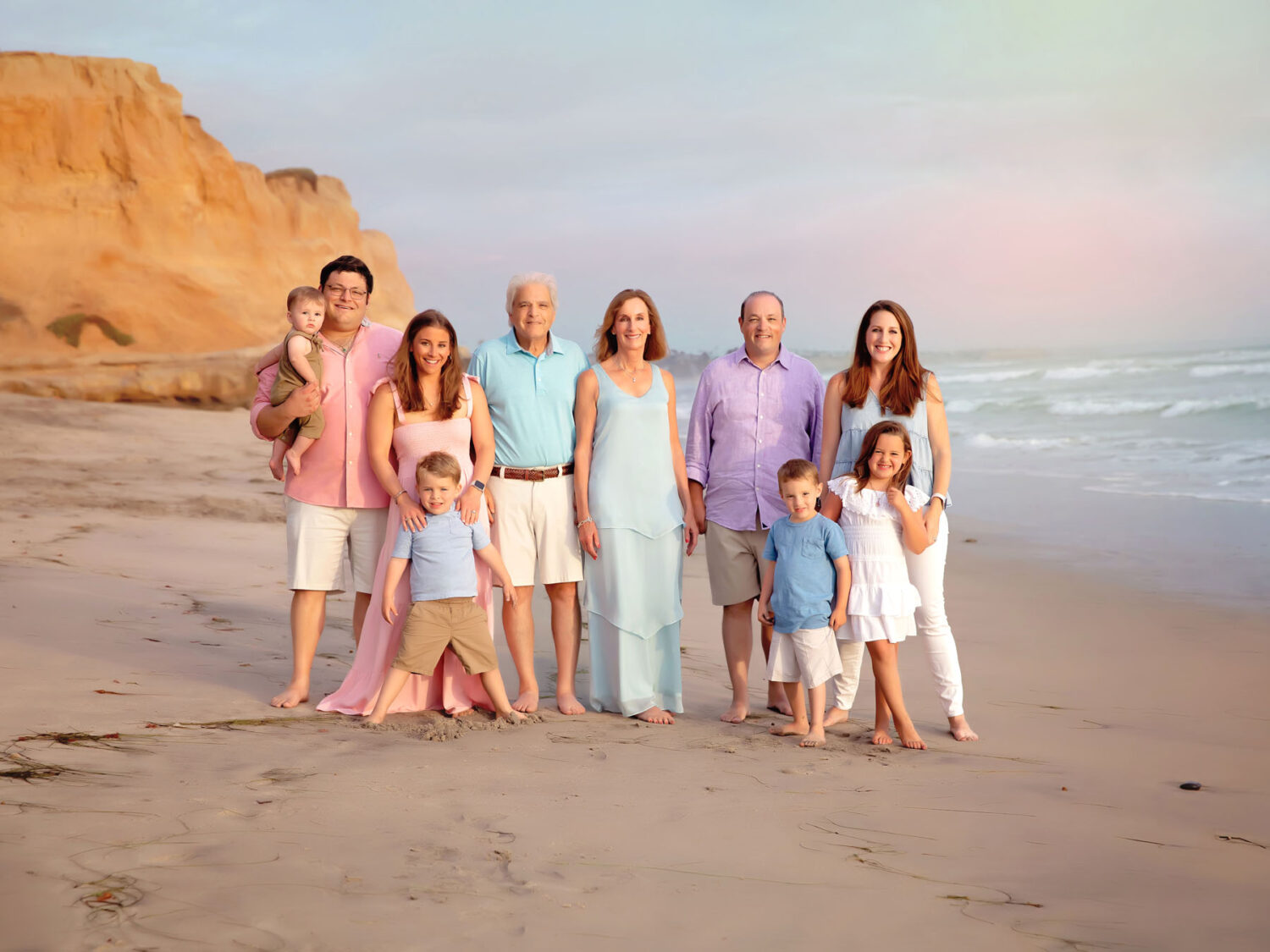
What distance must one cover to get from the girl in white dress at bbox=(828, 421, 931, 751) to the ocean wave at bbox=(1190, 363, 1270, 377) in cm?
2551

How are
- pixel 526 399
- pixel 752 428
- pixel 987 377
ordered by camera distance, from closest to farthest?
1. pixel 526 399
2. pixel 752 428
3. pixel 987 377

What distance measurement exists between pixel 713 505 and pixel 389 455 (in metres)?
1.40

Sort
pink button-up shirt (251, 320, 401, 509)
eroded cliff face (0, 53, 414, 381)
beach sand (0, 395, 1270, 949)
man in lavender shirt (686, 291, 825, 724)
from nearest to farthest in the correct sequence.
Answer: beach sand (0, 395, 1270, 949) → pink button-up shirt (251, 320, 401, 509) → man in lavender shirt (686, 291, 825, 724) → eroded cliff face (0, 53, 414, 381)

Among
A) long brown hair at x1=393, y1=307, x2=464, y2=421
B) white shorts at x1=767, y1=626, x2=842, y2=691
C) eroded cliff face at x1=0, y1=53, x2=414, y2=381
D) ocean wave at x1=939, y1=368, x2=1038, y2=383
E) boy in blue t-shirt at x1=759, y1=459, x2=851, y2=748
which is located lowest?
white shorts at x1=767, y1=626, x2=842, y2=691

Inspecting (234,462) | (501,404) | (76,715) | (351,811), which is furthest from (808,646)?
(234,462)

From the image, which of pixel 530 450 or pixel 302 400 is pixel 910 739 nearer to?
pixel 530 450

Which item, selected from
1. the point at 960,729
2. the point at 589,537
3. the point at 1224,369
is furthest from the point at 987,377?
the point at 589,537

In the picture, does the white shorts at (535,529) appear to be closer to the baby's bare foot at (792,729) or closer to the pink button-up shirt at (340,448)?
the pink button-up shirt at (340,448)

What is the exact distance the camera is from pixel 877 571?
4.15 m

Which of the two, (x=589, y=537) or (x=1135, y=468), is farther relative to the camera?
(x=1135, y=468)

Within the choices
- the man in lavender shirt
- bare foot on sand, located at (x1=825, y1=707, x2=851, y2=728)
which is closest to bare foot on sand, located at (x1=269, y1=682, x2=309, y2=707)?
the man in lavender shirt

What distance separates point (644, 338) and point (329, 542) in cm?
154

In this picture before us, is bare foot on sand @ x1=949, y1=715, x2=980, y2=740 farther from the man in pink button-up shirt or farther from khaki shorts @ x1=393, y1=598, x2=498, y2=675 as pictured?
the man in pink button-up shirt

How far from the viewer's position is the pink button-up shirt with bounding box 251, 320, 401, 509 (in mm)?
4316
